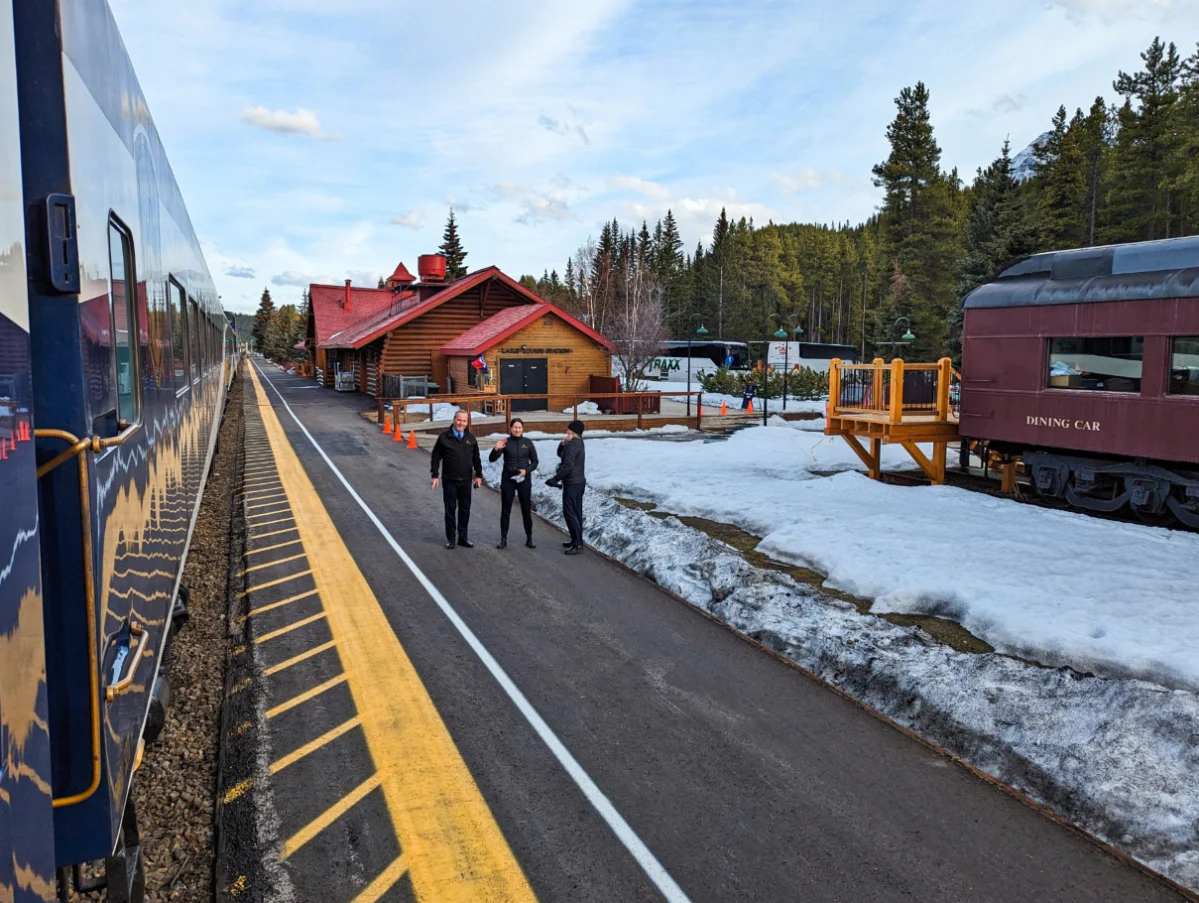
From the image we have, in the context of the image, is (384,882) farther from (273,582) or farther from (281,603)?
(273,582)

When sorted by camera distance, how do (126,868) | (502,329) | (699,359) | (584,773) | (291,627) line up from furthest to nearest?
(699,359) → (502,329) → (291,627) → (584,773) → (126,868)

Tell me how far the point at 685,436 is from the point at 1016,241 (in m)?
22.5

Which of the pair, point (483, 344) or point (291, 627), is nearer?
point (291, 627)

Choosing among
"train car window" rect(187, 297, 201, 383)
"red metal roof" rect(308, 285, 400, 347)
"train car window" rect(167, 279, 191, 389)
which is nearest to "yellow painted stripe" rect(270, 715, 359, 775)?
"train car window" rect(167, 279, 191, 389)

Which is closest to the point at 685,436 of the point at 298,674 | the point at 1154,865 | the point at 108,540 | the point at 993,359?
the point at 993,359

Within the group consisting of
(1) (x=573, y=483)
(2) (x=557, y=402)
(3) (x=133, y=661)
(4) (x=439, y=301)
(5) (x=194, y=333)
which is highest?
(4) (x=439, y=301)

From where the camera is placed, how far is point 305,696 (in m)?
6.46

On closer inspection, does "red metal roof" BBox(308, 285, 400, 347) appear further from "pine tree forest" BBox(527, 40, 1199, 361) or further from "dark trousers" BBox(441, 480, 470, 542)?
"dark trousers" BBox(441, 480, 470, 542)

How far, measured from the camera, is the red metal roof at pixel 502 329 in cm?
3035

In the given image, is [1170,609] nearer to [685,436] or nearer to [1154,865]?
[1154,865]

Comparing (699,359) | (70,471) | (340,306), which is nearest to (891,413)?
(70,471)

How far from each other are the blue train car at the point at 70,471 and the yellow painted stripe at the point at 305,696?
2.06 metres

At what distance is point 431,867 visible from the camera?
4.40 m

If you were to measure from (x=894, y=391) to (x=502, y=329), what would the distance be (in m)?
19.1
